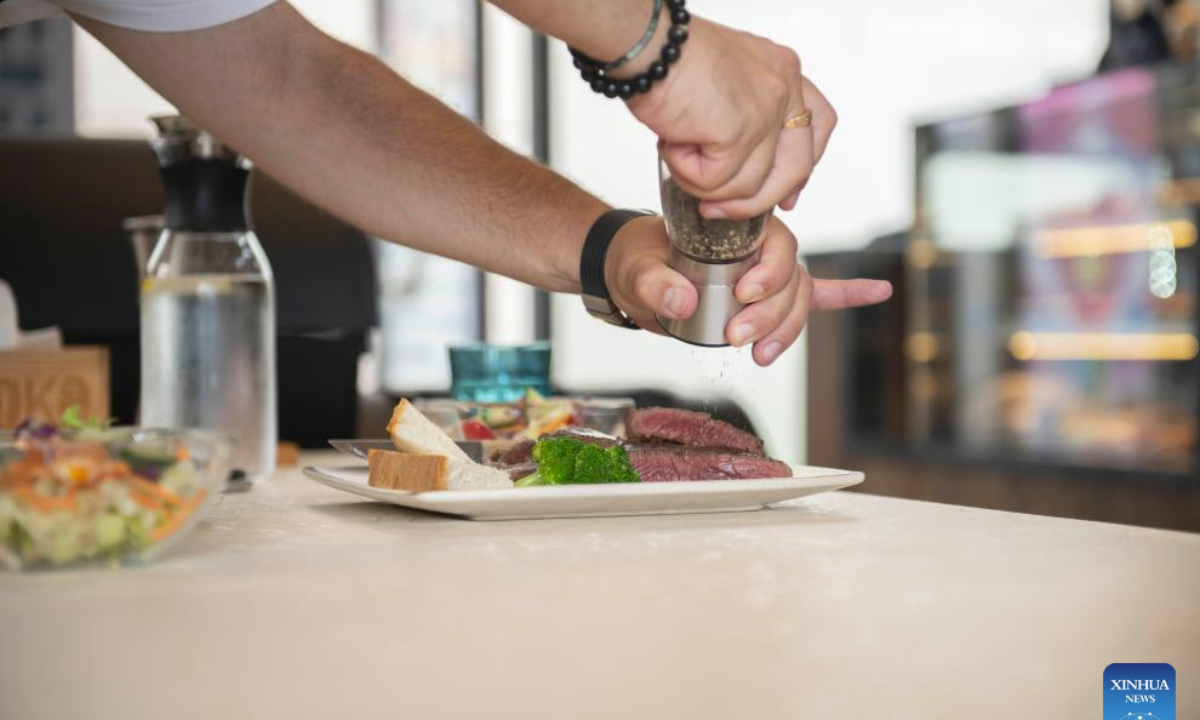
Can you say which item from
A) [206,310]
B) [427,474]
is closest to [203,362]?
[206,310]

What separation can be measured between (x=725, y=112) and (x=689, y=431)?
0.81 ft

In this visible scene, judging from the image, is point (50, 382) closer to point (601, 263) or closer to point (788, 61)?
point (601, 263)

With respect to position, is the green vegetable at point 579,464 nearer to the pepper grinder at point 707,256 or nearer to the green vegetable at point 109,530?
the pepper grinder at point 707,256

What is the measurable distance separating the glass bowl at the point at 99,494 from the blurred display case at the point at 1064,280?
3.49m

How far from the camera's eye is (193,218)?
4.25ft

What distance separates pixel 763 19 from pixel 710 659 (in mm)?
5849

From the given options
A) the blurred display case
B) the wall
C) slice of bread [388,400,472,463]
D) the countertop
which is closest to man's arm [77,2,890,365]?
slice of bread [388,400,472,463]

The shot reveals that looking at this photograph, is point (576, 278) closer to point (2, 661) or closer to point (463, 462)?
point (463, 462)

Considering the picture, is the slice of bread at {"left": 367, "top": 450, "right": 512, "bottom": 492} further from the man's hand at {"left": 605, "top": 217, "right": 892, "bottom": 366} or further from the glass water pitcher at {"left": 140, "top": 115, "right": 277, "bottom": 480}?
the glass water pitcher at {"left": 140, "top": 115, "right": 277, "bottom": 480}

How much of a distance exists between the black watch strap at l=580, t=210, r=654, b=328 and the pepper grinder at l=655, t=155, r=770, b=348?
0.49ft

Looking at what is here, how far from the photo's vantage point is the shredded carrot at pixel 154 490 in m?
0.68

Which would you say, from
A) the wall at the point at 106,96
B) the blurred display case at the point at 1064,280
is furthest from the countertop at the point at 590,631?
the wall at the point at 106,96

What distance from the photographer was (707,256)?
3.51 ft

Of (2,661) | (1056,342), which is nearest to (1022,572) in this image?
(2,661)
